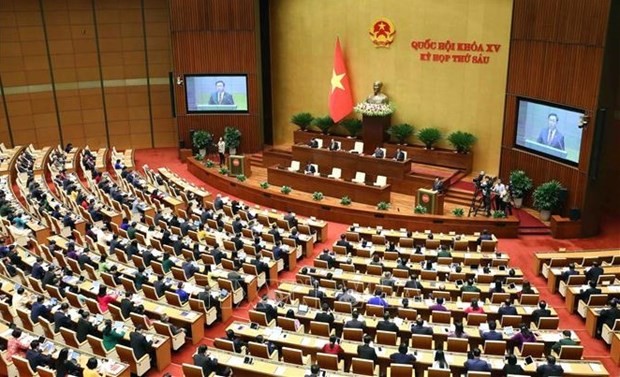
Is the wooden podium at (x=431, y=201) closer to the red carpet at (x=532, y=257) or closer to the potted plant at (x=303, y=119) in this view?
the red carpet at (x=532, y=257)

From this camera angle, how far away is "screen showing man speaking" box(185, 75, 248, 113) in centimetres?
2620

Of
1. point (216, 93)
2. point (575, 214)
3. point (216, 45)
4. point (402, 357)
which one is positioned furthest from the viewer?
point (216, 93)

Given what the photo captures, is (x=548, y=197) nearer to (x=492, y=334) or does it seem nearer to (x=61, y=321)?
(x=492, y=334)

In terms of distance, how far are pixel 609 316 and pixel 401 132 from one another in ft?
40.0

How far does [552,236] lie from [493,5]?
835 centimetres

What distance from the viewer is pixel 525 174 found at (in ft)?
67.1

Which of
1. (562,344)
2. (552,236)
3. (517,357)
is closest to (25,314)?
(517,357)

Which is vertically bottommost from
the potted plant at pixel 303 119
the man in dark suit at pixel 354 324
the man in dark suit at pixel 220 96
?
the man in dark suit at pixel 354 324

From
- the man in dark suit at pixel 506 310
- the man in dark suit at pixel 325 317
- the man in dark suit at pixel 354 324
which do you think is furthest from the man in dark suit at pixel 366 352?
the man in dark suit at pixel 506 310

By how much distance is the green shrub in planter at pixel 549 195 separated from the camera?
18859mm

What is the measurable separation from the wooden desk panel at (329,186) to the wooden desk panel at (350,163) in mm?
1282

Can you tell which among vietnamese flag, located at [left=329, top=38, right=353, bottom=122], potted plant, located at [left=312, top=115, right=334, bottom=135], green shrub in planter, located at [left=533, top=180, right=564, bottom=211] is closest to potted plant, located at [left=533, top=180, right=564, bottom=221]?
green shrub in planter, located at [left=533, top=180, right=564, bottom=211]

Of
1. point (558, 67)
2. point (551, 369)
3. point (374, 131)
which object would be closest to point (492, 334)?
point (551, 369)

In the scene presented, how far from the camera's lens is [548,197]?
745 inches
